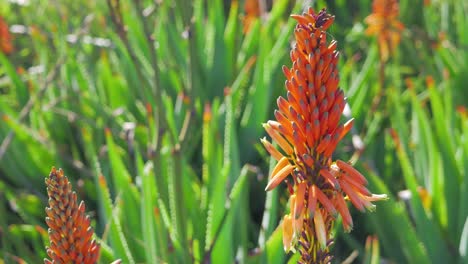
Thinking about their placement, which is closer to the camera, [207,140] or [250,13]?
[207,140]

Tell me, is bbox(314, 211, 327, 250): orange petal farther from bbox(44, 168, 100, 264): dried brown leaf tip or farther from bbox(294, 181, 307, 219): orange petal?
bbox(44, 168, 100, 264): dried brown leaf tip

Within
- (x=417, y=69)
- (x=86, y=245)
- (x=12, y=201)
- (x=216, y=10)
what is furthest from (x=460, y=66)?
(x=86, y=245)

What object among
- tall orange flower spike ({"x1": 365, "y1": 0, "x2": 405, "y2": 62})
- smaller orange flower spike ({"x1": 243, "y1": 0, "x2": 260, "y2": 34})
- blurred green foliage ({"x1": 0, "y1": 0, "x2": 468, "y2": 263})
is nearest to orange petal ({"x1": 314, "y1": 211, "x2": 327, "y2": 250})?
blurred green foliage ({"x1": 0, "y1": 0, "x2": 468, "y2": 263})

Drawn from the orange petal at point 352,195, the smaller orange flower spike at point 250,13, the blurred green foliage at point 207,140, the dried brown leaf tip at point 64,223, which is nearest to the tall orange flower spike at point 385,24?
the blurred green foliage at point 207,140

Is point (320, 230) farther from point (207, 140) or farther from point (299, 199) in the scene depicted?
point (207, 140)

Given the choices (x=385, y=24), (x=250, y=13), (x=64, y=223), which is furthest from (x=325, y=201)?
(x=250, y=13)

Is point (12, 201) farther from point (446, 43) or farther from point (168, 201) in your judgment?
point (446, 43)
